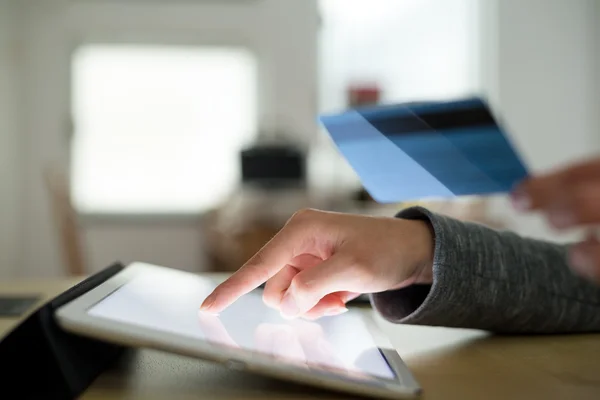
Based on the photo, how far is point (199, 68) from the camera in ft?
11.1

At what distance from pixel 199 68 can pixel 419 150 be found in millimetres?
3044

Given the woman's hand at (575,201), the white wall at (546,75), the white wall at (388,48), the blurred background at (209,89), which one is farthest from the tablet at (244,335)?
the white wall at (546,75)

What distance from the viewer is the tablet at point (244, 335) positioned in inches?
14.1

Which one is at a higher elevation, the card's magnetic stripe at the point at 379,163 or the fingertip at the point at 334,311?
the card's magnetic stripe at the point at 379,163

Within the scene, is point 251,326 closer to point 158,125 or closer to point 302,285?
point 302,285

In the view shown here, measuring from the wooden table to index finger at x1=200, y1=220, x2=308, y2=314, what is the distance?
0.05 metres

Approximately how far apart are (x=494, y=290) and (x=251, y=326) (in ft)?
0.68

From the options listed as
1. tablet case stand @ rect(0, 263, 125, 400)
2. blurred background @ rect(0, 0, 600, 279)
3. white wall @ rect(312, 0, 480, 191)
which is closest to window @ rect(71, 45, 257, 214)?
blurred background @ rect(0, 0, 600, 279)

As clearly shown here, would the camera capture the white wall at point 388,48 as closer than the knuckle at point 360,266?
No

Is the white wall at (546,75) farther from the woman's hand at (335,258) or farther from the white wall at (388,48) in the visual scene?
the woman's hand at (335,258)

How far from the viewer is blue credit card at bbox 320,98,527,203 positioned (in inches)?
17.5

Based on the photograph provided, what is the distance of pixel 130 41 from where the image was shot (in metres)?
3.31

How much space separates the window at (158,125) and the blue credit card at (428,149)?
280 centimetres

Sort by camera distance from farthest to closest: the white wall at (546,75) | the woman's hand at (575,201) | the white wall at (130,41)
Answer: the white wall at (546,75) → the white wall at (130,41) → the woman's hand at (575,201)
